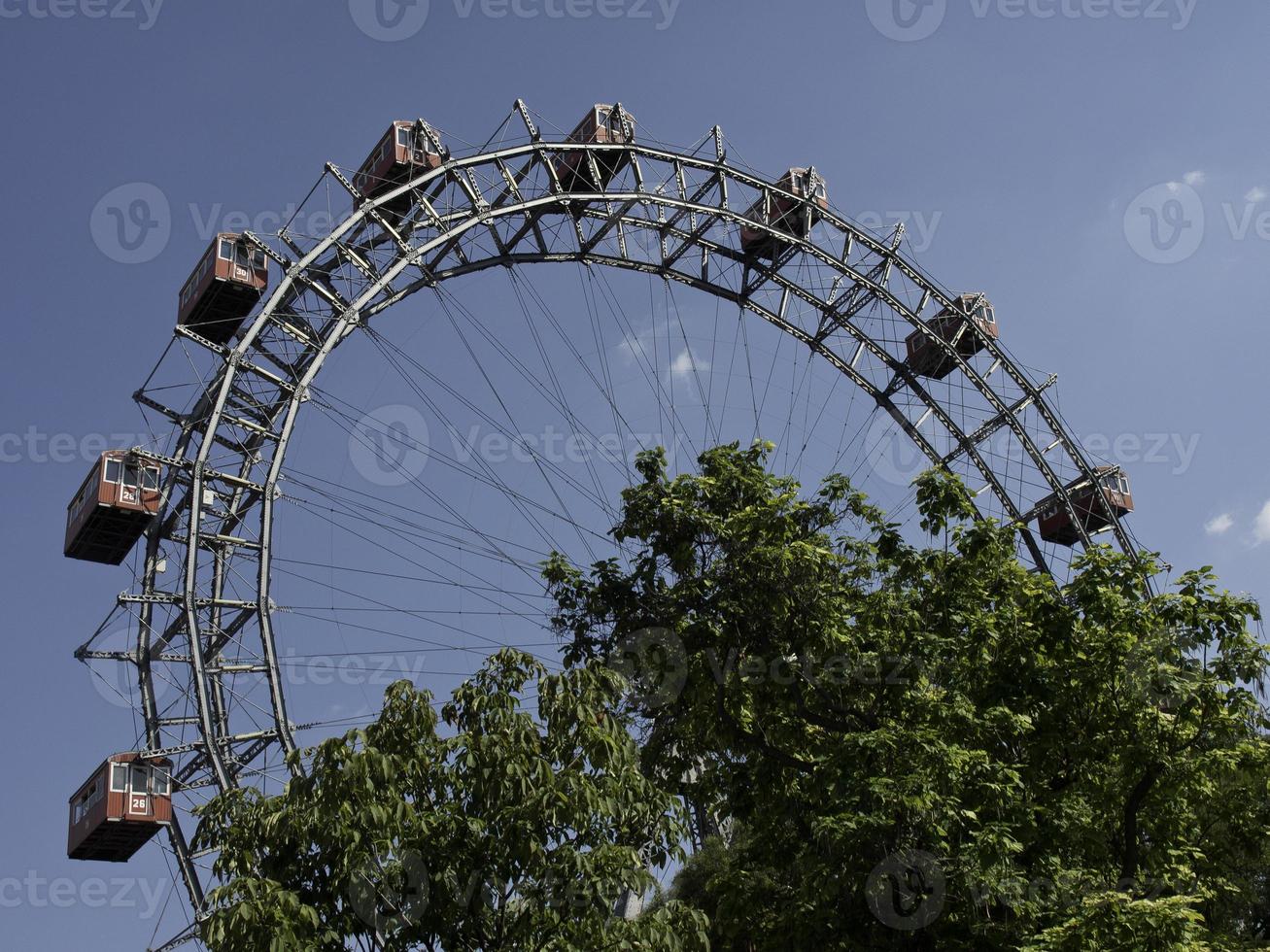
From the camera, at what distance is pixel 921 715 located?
1934 cm

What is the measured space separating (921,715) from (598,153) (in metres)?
20.2

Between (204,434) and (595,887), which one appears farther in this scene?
(204,434)

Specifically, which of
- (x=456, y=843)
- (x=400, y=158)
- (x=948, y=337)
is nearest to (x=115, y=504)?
(x=400, y=158)

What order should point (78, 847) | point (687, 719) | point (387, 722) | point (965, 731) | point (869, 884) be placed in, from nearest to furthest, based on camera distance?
point (387, 722), point (869, 884), point (965, 731), point (687, 719), point (78, 847)

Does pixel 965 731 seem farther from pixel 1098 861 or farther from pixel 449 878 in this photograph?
pixel 449 878

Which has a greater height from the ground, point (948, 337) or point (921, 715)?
point (948, 337)

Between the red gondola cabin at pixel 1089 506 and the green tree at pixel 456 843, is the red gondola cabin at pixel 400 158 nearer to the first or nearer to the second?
the green tree at pixel 456 843

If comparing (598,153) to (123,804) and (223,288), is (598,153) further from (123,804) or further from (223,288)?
(123,804)

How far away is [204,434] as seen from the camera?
1179 inches

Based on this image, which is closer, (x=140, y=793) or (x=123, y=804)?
(x=123, y=804)

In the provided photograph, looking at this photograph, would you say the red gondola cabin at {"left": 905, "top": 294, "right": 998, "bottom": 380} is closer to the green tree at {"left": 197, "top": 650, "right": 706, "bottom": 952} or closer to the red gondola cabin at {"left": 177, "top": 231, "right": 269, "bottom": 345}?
the red gondola cabin at {"left": 177, "top": 231, "right": 269, "bottom": 345}

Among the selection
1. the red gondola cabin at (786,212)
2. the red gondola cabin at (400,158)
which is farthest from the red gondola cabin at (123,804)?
the red gondola cabin at (786,212)

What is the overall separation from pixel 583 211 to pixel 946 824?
21105 millimetres

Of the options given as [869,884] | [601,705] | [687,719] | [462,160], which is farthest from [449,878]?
[462,160]
